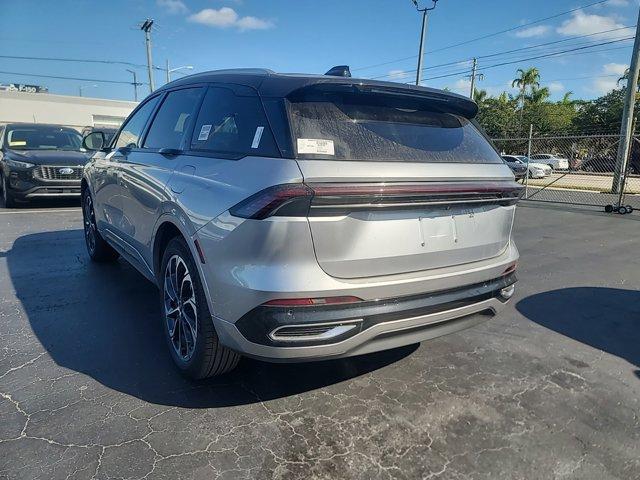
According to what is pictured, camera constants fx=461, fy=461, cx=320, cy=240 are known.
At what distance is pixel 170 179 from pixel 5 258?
371 cm

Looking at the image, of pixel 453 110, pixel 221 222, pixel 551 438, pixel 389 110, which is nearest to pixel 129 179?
pixel 221 222

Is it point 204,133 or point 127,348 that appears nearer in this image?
point 204,133

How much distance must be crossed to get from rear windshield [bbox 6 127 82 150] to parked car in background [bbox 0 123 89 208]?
17mm

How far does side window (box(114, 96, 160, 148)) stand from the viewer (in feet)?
13.0

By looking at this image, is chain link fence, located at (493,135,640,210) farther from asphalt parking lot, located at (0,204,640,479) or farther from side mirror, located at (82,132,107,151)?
side mirror, located at (82,132,107,151)

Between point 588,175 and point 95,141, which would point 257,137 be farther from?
point 588,175

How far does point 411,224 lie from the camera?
229 cm

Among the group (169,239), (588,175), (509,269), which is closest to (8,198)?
(169,239)

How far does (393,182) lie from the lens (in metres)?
2.21

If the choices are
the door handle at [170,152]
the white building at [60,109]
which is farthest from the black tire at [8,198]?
the white building at [60,109]

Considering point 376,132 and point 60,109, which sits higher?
point 60,109

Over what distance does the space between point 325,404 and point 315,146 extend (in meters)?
1.42

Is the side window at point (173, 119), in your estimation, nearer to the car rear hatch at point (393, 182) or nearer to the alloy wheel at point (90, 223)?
the car rear hatch at point (393, 182)

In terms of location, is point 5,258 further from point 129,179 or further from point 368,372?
point 368,372
